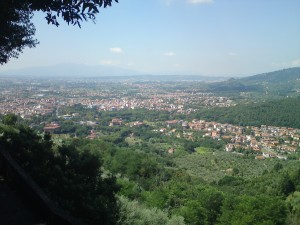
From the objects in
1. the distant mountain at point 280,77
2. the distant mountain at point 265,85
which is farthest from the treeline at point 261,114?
the distant mountain at point 280,77

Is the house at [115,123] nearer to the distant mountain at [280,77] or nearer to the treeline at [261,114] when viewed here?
the treeline at [261,114]

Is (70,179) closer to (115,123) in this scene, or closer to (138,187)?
(138,187)

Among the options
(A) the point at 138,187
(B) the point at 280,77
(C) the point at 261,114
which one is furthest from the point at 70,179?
(B) the point at 280,77

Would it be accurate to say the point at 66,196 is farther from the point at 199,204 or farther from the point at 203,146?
the point at 203,146

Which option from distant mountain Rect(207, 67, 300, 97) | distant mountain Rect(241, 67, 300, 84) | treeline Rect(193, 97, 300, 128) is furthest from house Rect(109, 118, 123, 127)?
distant mountain Rect(241, 67, 300, 84)

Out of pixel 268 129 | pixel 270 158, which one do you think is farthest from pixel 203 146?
pixel 268 129
